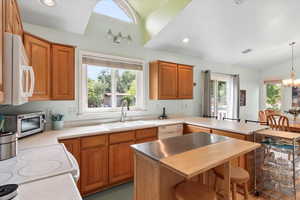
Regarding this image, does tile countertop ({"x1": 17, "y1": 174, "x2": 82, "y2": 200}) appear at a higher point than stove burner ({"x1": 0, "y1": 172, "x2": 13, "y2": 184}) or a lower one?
lower

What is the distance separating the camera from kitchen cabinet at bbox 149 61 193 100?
3.34m

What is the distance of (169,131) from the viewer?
305 cm

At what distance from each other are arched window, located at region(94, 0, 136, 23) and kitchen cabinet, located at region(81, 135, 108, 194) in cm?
233

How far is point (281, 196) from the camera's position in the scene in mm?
2215

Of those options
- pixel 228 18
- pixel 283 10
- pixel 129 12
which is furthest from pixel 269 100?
pixel 129 12

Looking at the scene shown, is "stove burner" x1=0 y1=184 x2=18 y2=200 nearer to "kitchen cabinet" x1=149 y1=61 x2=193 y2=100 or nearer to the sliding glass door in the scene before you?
"kitchen cabinet" x1=149 y1=61 x2=193 y2=100

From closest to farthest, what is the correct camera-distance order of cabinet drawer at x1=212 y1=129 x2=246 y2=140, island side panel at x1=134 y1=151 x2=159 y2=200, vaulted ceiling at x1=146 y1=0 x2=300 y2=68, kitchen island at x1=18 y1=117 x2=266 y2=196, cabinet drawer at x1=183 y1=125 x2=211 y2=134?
island side panel at x1=134 y1=151 x2=159 y2=200 < kitchen island at x1=18 y1=117 x2=266 y2=196 < cabinet drawer at x1=212 y1=129 x2=246 y2=140 < vaulted ceiling at x1=146 y1=0 x2=300 y2=68 < cabinet drawer at x1=183 y1=125 x2=211 y2=134

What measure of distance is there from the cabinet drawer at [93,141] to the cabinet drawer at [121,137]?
4.2 inches

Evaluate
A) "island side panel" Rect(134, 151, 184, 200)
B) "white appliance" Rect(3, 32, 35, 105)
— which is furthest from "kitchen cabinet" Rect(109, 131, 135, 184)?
"white appliance" Rect(3, 32, 35, 105)

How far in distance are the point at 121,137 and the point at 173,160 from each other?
1394 millimetres

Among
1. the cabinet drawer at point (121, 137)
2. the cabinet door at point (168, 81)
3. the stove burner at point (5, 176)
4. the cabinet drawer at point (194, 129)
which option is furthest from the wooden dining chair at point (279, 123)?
the stove burner at point (5, 176)

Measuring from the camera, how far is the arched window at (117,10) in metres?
2.96

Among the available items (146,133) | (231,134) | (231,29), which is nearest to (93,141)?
(146,133)

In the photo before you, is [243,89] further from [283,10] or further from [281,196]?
[281,196]
